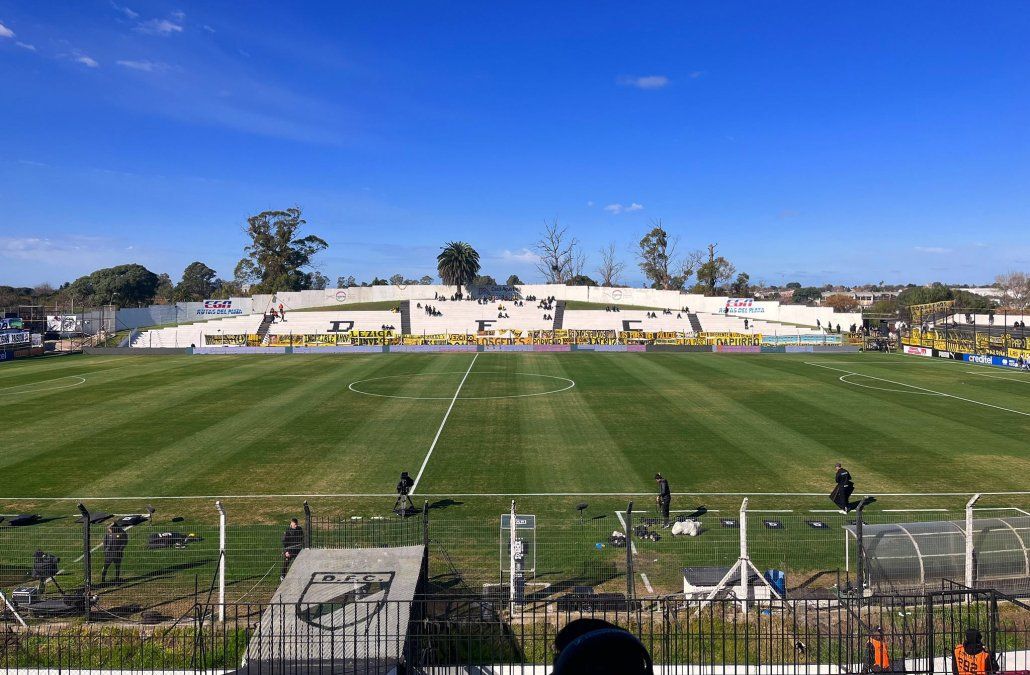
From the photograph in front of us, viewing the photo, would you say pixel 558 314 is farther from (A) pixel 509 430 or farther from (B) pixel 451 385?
(A) pixel 509 430

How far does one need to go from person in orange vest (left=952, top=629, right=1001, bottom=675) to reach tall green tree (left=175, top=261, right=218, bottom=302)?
458ft

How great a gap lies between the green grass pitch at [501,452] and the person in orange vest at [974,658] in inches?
227

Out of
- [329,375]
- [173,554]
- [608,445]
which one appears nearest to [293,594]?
[173,554]

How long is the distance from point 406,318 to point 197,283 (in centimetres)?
9215

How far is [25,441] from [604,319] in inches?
2610

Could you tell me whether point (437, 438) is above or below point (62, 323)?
below

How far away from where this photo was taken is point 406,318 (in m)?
84.2

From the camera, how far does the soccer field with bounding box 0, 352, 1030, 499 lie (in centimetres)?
2030

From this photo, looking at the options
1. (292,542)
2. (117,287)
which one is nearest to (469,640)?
(292,542)

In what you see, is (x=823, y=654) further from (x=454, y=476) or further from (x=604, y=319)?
(x=604, y=319)

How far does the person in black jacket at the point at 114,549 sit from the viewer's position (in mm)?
13164

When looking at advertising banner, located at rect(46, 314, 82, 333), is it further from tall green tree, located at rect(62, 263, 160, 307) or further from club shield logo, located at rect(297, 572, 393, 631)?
club shield logo, located at rect(297, 572, 393, 631)

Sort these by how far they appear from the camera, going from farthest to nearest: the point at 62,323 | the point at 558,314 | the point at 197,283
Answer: the point at 197,283 < the point at 558,314 < the point at 62,323

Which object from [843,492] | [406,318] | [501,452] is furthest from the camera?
[406,318]
